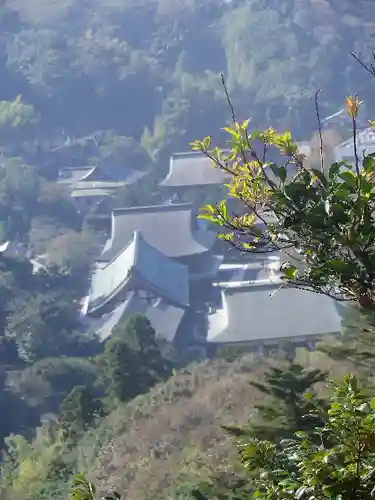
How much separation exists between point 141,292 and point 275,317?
2.44 m

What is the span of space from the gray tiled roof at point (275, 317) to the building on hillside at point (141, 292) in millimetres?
912

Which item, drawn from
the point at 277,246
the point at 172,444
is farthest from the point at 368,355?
the point at 277,246

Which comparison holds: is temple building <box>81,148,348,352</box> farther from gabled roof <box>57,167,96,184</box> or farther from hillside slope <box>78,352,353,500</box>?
gabled roof <box>57,167,96,184</box>

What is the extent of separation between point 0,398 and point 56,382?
2.34 feet

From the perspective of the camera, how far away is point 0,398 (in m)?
9.19

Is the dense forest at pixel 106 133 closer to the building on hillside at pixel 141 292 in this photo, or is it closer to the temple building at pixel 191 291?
the building on hillside at pixel 141 292

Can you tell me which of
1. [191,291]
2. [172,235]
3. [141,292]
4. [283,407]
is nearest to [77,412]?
[283,407]

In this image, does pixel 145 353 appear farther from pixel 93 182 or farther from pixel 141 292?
pixel 93 182

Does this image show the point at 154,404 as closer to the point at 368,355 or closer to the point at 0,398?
the point at 368,355

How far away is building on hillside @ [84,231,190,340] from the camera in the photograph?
11188 millimetres

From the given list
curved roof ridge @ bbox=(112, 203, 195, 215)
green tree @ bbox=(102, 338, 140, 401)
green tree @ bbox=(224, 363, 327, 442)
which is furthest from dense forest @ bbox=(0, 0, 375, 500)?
green tree @ bbox=(224, 363, 327, 442)

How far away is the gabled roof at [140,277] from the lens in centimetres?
1172

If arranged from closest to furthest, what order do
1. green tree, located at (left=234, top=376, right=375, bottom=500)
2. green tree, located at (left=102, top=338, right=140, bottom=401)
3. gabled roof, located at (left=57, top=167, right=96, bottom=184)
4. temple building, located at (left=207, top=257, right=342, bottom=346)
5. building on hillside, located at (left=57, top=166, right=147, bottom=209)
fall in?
green tree, located at (left=234, top=376, right=375, bottom=500)
green tree, located at (left=102, top=338, right=140, bottom=401)
temple building, located at (left=207, top=257, right=342, bottom=346)
building on hillside, located at (left=57, top=166, right=147, bottom=209)
gabled roof, located at (left=57, top=167, right=96, bottom=184)

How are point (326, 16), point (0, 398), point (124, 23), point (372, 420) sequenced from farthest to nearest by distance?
point (124, 23)
point (326, 16)
point (0, 398)
point (372, 420)
